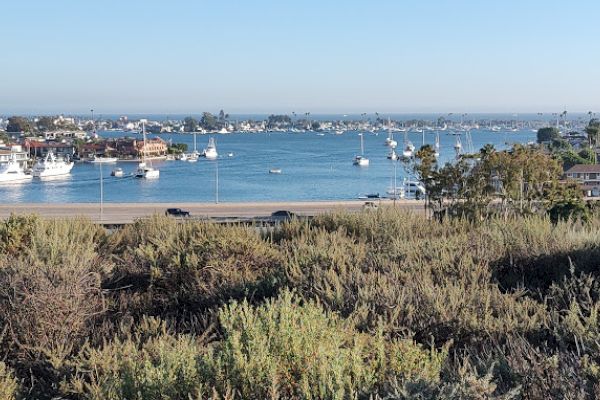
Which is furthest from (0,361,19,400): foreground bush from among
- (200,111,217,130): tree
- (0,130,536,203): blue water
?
(200,111,217,130): tree

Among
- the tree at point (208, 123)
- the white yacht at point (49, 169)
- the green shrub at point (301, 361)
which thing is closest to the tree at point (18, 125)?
the tree at point (208, 123)

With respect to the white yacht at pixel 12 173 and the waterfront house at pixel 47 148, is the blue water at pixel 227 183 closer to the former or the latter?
the white yacht at pixel 12 173

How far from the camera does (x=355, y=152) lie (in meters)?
114

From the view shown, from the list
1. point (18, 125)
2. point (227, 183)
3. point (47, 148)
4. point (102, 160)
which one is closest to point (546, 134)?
point (227, 183)

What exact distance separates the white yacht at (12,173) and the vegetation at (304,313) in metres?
64.9

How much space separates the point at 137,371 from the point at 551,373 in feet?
6.27

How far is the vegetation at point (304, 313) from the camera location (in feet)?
10.9

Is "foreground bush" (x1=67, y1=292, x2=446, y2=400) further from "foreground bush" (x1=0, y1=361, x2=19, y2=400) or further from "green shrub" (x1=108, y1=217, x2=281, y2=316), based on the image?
"green shrub" (x1=108, y1=217, x2=281, y2=316)

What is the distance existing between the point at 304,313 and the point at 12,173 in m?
71.1

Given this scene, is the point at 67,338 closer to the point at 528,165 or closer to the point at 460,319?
the point at 460,319

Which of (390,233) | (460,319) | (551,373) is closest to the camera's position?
(551,373)

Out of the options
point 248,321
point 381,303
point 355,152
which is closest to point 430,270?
point 381,303

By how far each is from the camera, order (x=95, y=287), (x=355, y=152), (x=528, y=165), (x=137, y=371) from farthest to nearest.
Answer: (x=355, y=152), (x=528, y=165), (x=95, y=287), (x=137, y=371)

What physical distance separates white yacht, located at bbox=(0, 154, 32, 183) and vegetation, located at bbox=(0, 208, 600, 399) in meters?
64.9
